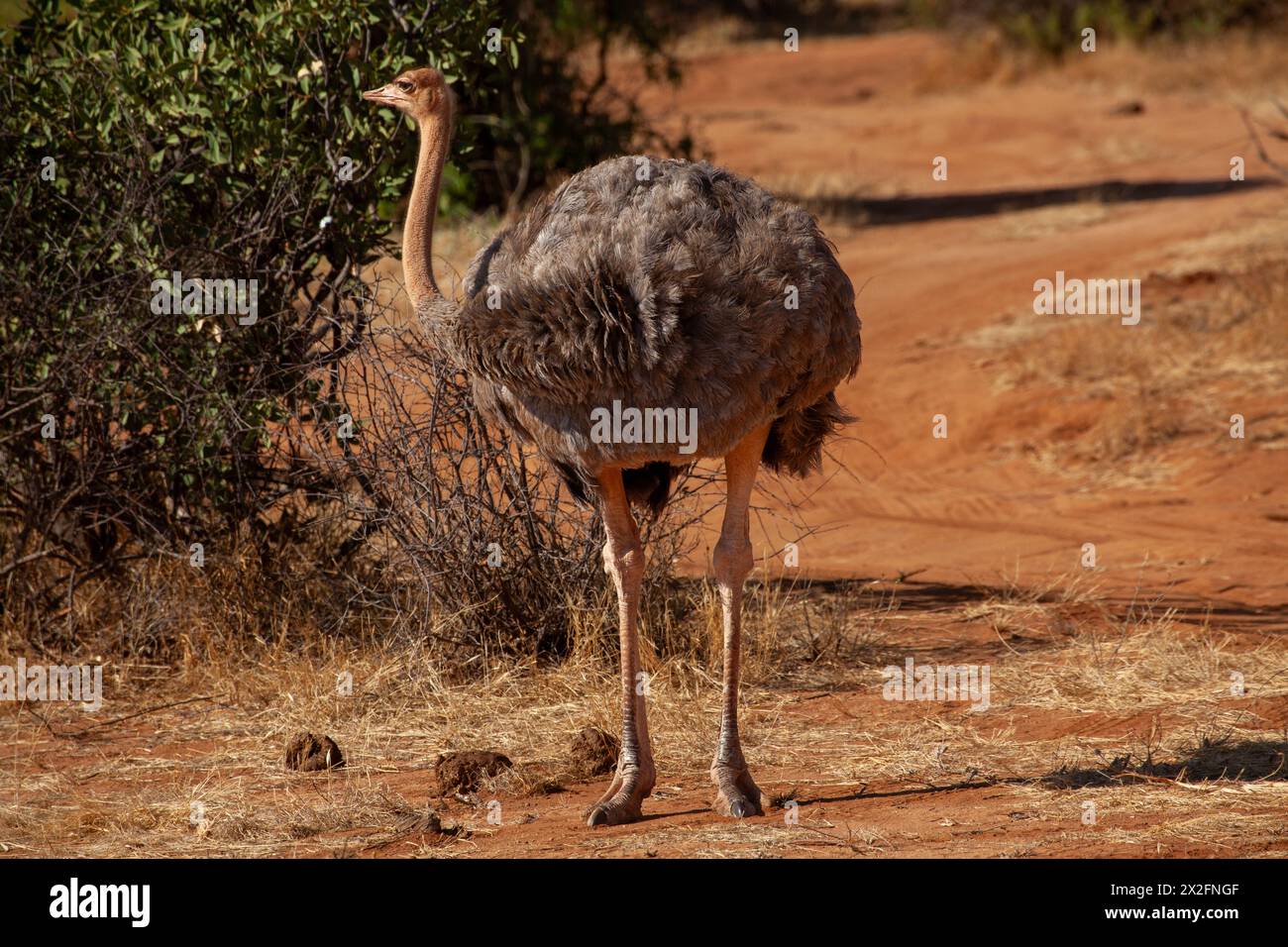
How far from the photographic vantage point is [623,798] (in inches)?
197

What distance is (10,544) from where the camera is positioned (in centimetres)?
686

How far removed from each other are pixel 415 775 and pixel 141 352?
207 centimetres

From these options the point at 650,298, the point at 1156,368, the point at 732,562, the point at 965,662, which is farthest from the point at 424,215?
the point at 1156,368

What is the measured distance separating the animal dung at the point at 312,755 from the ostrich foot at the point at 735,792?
4.49 feet

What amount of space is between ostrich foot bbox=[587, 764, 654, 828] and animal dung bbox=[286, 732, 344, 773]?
42.0 inches

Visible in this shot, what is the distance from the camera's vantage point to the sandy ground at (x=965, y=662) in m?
4.91

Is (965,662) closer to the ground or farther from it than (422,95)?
closer to the ground

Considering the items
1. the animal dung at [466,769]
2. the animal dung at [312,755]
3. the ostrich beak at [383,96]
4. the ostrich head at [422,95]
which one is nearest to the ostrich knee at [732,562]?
the animal dung at [466,769]

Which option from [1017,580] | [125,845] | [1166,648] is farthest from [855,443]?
[125,845]

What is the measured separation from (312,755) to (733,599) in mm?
1558

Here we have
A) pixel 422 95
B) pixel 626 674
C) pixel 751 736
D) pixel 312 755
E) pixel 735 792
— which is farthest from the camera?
pixel 751 736

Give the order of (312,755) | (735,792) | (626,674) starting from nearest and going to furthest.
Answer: (735,792)
(626,674)
(312,755)

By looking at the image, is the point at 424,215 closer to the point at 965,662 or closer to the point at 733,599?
the point at 733,599

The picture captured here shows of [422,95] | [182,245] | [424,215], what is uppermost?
[422,95]
